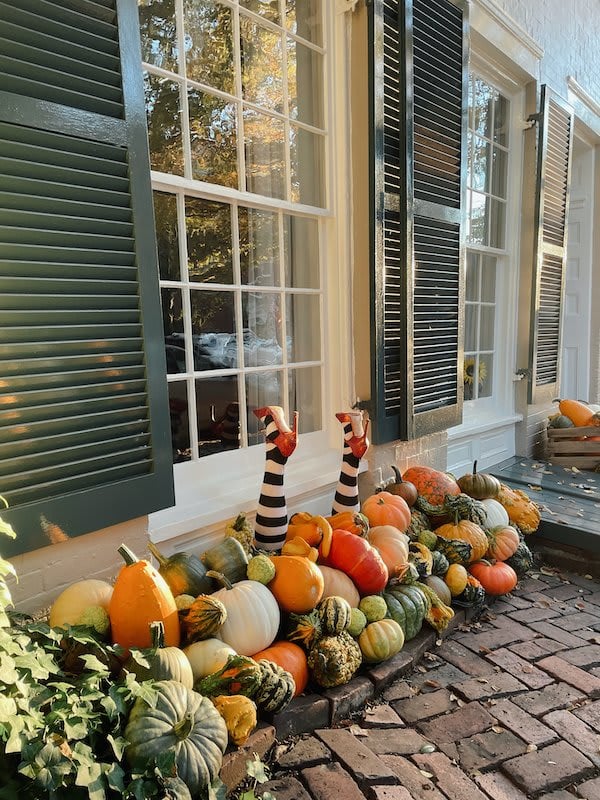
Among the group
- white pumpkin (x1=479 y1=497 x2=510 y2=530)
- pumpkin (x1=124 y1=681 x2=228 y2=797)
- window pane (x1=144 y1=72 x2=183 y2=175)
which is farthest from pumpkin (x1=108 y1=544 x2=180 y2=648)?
white pumpkin (x1=479 y1=497 x2=510 y2=530)

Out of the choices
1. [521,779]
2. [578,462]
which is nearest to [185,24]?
[521,779]

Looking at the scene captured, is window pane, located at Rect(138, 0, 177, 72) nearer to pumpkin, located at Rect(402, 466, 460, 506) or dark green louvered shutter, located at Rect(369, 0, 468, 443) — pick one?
dark green louvered shutter, located at Rect(369, 0, 468, 443)

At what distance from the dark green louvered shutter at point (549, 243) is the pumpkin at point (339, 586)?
128 inches

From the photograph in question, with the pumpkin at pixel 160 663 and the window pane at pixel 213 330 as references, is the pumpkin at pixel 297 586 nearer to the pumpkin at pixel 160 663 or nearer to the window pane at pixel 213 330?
the pumpkin at pixel 160 663

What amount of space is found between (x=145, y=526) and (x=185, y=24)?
7.02 feet

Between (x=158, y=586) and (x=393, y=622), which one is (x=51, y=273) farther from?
(x=393, y=622)

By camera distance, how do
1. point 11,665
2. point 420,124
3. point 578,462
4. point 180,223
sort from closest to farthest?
point 11,665
point 180,223
point 420,124
point 578,462

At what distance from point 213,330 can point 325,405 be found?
85 cm

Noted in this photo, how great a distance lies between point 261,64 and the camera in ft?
8.61

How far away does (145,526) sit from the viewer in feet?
6.54

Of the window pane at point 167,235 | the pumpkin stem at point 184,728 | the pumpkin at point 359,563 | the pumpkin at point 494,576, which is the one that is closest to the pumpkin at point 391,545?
the pumpkin at point 359,563

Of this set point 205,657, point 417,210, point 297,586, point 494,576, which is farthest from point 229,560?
point 417,210

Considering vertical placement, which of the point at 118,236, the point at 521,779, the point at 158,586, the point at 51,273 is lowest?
the point at 521,779

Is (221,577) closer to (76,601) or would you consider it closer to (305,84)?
(76,601)
